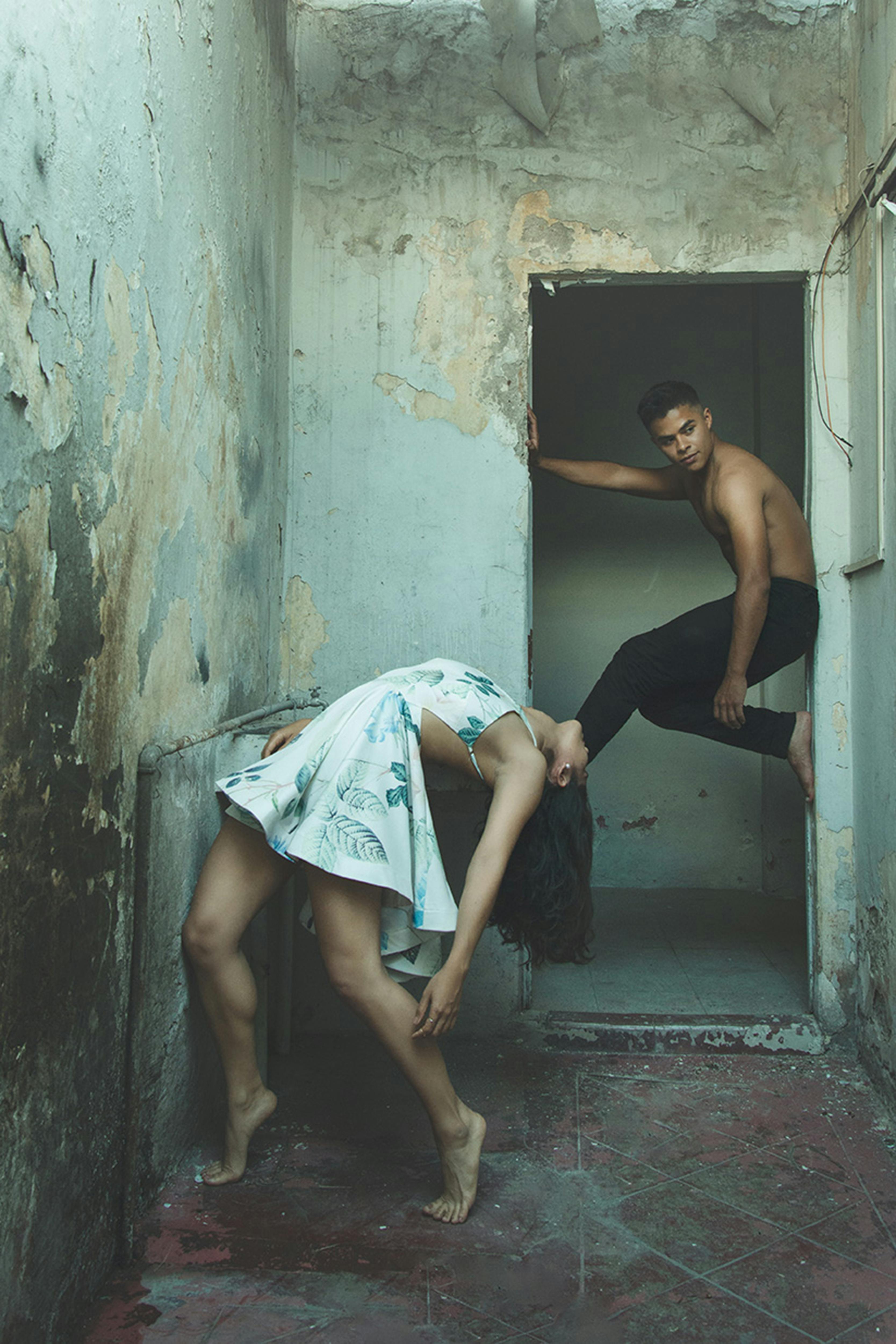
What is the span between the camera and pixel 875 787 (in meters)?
2.95

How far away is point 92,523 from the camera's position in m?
1.77

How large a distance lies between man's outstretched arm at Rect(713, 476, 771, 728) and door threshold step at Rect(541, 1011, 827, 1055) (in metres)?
0.99

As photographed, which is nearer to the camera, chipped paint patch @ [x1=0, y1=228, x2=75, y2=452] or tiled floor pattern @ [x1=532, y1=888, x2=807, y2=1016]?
chipped paint patch @ [x1=0, y1=228, x2=75, y2=452]

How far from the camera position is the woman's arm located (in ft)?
6.84

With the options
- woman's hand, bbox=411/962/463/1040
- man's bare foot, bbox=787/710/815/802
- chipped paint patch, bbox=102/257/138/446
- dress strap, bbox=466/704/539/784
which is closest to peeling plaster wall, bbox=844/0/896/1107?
man's bare foot, bbox=787/710/815/802

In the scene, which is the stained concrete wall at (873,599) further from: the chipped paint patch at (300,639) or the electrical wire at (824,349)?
the chipped paint patch at (300,639)

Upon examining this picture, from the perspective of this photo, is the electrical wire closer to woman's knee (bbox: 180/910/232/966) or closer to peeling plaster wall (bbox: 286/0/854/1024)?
peeling plaster wall (bbox: 286/0/854/1024)

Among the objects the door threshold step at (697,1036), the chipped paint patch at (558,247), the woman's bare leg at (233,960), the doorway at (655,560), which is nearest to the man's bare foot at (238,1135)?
the woman's bare leg at (233,960)

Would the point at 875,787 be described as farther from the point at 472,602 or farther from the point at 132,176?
the point at 132,176

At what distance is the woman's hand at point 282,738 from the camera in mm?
2467

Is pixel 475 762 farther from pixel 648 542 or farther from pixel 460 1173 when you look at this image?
pixel 648 542

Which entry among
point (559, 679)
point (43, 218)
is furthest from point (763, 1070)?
point (43, 218)

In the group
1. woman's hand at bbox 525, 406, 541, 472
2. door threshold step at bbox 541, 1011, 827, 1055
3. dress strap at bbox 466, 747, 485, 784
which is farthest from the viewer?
woman's hand at bbox 525, 406, 541, 472

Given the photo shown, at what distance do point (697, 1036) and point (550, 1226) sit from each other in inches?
46.4
